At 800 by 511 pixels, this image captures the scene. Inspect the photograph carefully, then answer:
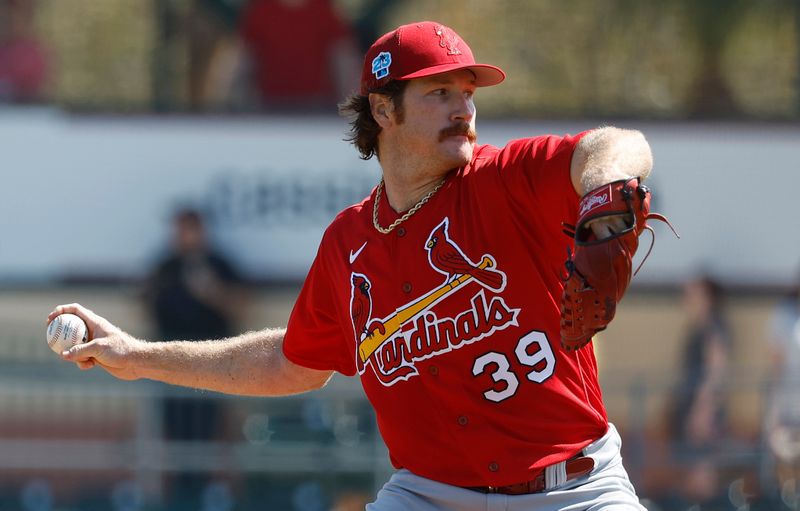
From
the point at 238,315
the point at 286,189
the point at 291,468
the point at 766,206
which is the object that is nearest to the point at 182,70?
the point at 286,189

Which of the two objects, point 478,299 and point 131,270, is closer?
point 478,299

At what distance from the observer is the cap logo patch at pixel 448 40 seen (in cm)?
445

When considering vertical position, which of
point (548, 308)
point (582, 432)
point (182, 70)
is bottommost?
point (582, 432)

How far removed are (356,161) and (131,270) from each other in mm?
2069

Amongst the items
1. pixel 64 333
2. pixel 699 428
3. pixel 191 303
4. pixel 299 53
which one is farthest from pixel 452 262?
pixel 299 53

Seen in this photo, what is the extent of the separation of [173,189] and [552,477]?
7.53 metres

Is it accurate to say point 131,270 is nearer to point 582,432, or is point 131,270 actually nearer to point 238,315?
point 238,315

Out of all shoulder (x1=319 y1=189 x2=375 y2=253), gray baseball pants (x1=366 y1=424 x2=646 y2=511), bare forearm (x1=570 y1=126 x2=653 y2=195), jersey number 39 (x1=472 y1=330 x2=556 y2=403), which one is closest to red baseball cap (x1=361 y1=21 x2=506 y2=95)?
shoulder (x1=319 y1=189 x2=375 y2=253)

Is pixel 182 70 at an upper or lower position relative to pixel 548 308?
upper

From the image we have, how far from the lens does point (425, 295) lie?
4332mm

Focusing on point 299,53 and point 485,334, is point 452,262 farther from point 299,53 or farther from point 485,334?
point 299,53

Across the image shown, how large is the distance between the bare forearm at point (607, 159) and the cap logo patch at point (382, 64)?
907 mm

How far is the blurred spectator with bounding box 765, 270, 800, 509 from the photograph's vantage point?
9.46 meters

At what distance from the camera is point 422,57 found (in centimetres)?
445
